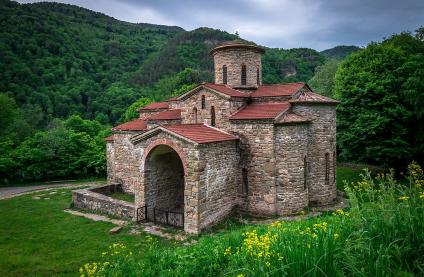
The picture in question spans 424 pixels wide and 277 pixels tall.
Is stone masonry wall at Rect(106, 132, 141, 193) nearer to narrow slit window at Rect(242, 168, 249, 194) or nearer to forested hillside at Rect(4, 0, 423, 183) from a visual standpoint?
forested hillside at Rect(4, 0, 423, 183)

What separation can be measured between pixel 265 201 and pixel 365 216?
9.14 meters

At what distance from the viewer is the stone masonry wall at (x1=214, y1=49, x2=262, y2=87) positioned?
1716 centimetres

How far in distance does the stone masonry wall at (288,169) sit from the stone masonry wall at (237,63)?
5440 millimetres

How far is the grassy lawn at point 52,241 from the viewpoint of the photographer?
8.62m

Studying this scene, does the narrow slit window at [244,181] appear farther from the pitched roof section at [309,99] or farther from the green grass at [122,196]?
the green grass at [122,196]

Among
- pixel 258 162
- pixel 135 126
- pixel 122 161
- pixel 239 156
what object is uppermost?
pixel 135 126

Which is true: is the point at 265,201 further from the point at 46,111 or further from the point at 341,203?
the point at 46,111

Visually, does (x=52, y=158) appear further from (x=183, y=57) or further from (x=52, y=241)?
(x=183, y=57)

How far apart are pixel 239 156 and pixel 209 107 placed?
122 inches

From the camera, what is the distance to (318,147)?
1448 cm

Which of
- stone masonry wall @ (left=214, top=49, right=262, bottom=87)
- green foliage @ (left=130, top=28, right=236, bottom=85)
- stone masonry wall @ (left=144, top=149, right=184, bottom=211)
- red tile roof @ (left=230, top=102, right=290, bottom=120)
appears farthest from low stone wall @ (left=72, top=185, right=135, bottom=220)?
green foliage @ (left=130, top=28, right=236, bottom=85)

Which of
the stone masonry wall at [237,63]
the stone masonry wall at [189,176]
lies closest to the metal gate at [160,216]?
the stone masonry wall at [189,176]

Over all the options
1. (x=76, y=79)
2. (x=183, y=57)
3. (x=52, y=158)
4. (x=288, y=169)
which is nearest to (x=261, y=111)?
(x=288, y=169)

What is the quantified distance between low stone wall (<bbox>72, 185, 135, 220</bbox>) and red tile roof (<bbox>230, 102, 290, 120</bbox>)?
263 inches
